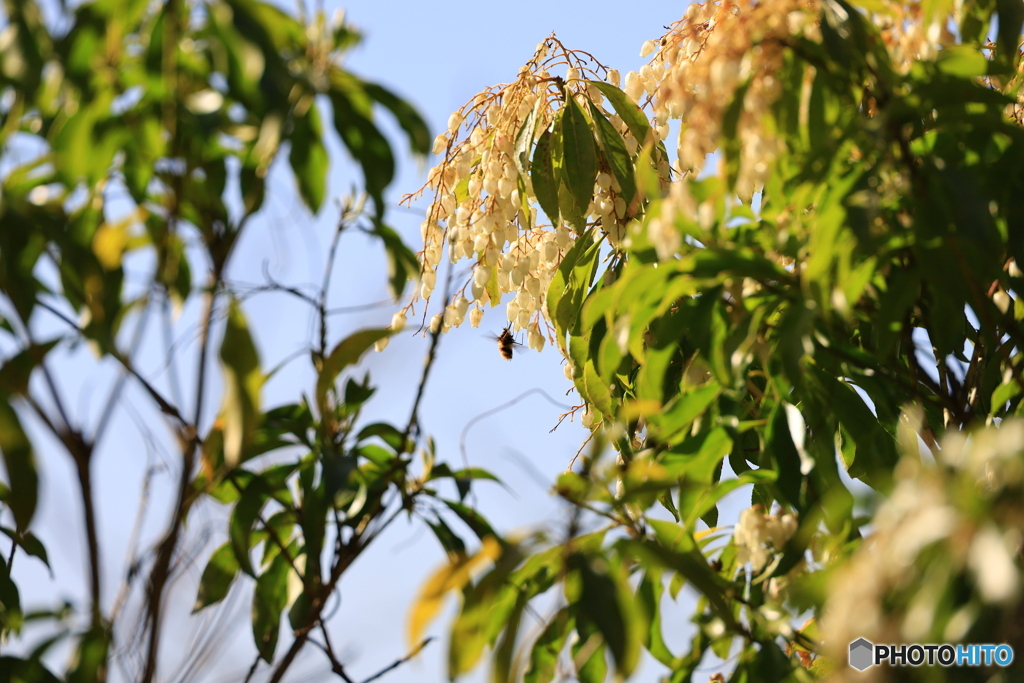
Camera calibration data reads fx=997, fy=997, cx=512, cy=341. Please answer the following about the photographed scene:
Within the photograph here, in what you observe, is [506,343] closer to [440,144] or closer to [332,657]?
[440,144]

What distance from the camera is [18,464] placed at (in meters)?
0.83

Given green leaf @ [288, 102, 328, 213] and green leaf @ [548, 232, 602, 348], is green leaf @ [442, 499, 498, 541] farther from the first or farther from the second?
green leaf @ [548, 232, 602, 348]

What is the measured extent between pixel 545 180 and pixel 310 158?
0.81 metres

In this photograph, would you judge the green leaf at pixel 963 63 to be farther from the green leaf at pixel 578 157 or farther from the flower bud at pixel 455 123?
the flower bud at pixel 455 123

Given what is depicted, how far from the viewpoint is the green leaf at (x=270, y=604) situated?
1.01 meters

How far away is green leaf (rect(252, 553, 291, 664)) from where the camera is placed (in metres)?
1.01

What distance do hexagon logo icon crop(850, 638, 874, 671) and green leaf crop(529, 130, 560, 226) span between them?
83 cm

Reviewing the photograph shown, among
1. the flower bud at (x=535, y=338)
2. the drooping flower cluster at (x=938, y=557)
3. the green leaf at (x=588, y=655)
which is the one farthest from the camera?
the flower bud at (x=535, y=338)

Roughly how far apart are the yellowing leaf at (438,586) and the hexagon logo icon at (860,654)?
0.36 metres

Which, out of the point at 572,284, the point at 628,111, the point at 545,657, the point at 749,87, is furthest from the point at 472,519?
the point at 628,111

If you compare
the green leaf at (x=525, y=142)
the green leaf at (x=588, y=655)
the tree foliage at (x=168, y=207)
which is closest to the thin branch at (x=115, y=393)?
the tree foliage at (x=168, y=207)

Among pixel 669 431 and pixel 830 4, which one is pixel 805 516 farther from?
pixel 830 4

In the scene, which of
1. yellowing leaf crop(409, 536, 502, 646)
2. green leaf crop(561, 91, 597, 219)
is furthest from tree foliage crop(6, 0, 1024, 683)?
green leaf crop(561, 91, 597, 219)

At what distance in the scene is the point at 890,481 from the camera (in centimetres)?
86
